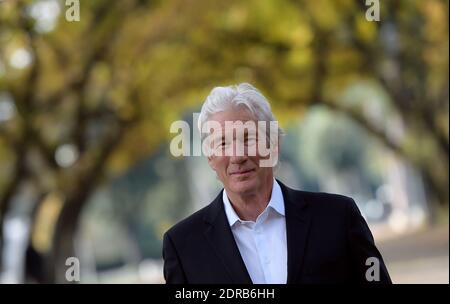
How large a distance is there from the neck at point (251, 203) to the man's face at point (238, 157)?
4 cm

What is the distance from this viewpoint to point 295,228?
290 cm

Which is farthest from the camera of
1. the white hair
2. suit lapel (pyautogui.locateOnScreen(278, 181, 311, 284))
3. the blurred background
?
the blurred background

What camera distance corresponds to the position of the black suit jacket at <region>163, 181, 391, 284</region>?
9.23 ft

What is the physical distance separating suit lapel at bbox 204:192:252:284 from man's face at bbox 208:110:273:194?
10 cm

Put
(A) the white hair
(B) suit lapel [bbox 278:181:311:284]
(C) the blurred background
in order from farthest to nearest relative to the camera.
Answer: (C) the blurred background → (A) the white hair → (B) suit lapel [bbox 278:181:311:284]

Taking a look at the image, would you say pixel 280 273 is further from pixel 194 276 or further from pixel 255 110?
pixel 255 110

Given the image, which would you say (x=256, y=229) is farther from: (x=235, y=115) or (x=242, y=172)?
(x=235, y=115)

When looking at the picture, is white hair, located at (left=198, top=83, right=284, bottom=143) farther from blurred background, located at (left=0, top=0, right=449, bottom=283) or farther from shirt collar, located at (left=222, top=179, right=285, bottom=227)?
blurred background, located at (left=0, top=0, right=449, bottom=283)

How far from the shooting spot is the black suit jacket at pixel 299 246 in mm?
2814

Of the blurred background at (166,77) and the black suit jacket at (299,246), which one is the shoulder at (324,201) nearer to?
the black suit jacket at (299,246)

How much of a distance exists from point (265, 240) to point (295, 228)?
10 cm

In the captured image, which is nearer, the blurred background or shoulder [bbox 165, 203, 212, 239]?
shoulder [bbox 165, 203, 212, 239]

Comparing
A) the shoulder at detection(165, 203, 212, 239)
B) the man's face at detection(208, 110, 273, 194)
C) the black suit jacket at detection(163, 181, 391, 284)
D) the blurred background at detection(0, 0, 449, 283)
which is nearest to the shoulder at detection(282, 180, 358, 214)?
the black suit jacket at detection(163, 181, 391, 284)

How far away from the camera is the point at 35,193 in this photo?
1827 centimetres
